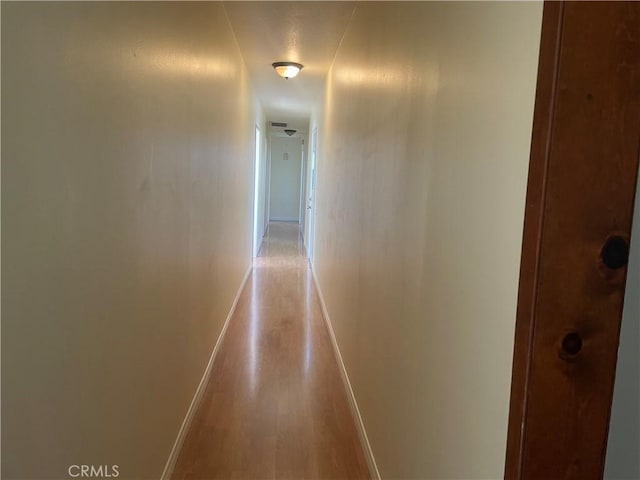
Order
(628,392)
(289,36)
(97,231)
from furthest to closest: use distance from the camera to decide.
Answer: (289,36), (97,231), (628,392)

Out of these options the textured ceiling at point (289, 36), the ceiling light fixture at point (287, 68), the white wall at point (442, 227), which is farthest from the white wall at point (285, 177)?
the white wall at point (442, 227)

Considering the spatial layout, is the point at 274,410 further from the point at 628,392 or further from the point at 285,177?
the point at 285,177

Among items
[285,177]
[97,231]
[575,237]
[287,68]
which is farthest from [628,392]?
[285,177]

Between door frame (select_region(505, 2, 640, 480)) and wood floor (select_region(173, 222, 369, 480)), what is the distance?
150cm

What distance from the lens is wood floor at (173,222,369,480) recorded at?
206 cm

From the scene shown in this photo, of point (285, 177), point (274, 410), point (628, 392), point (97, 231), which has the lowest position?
point (274, 410)

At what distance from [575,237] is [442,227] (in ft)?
1.74

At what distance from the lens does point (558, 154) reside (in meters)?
0.69

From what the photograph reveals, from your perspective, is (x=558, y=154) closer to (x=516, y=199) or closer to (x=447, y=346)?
(x=516, y=199)

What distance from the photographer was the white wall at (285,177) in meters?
11.6

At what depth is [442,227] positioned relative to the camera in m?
1.23

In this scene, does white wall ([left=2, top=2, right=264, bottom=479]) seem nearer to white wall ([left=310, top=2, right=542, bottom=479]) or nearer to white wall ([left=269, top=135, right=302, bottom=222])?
white wall ([left=310, top=2, right=542, bottom=479])

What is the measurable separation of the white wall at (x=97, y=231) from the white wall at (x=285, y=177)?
9419mm

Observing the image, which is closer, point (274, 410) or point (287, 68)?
point (274, 410)
